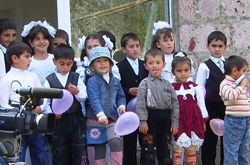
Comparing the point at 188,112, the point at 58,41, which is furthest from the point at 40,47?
the point at 188,112

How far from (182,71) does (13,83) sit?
1.70m

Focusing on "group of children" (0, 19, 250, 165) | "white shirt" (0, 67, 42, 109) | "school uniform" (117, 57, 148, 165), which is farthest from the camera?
"school uniform" (117, 57, 148, 165)

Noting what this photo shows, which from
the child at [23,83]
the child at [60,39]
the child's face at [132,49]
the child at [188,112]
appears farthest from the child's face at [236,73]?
the child at [23,83]

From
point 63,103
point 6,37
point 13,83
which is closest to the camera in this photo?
point 13,83

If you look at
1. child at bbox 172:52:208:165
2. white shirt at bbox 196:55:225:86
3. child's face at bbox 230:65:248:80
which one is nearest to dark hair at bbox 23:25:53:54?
child at bbox 172:52:208:165

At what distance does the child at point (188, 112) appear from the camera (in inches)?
164

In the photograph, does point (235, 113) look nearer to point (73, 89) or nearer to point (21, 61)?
point (73, 89)

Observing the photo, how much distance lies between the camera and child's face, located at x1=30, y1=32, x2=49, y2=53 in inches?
167

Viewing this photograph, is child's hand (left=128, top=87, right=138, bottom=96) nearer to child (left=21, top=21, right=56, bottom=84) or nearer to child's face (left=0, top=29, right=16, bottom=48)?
child (left=21, top=21, right=56, bottom=84)

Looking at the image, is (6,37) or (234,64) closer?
(234,64)

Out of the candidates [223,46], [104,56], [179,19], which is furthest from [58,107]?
[179,19]

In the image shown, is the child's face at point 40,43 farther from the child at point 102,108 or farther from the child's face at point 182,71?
the child's face at point 182,71

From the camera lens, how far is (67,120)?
3.91 m

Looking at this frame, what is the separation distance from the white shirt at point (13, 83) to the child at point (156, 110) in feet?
3.50
